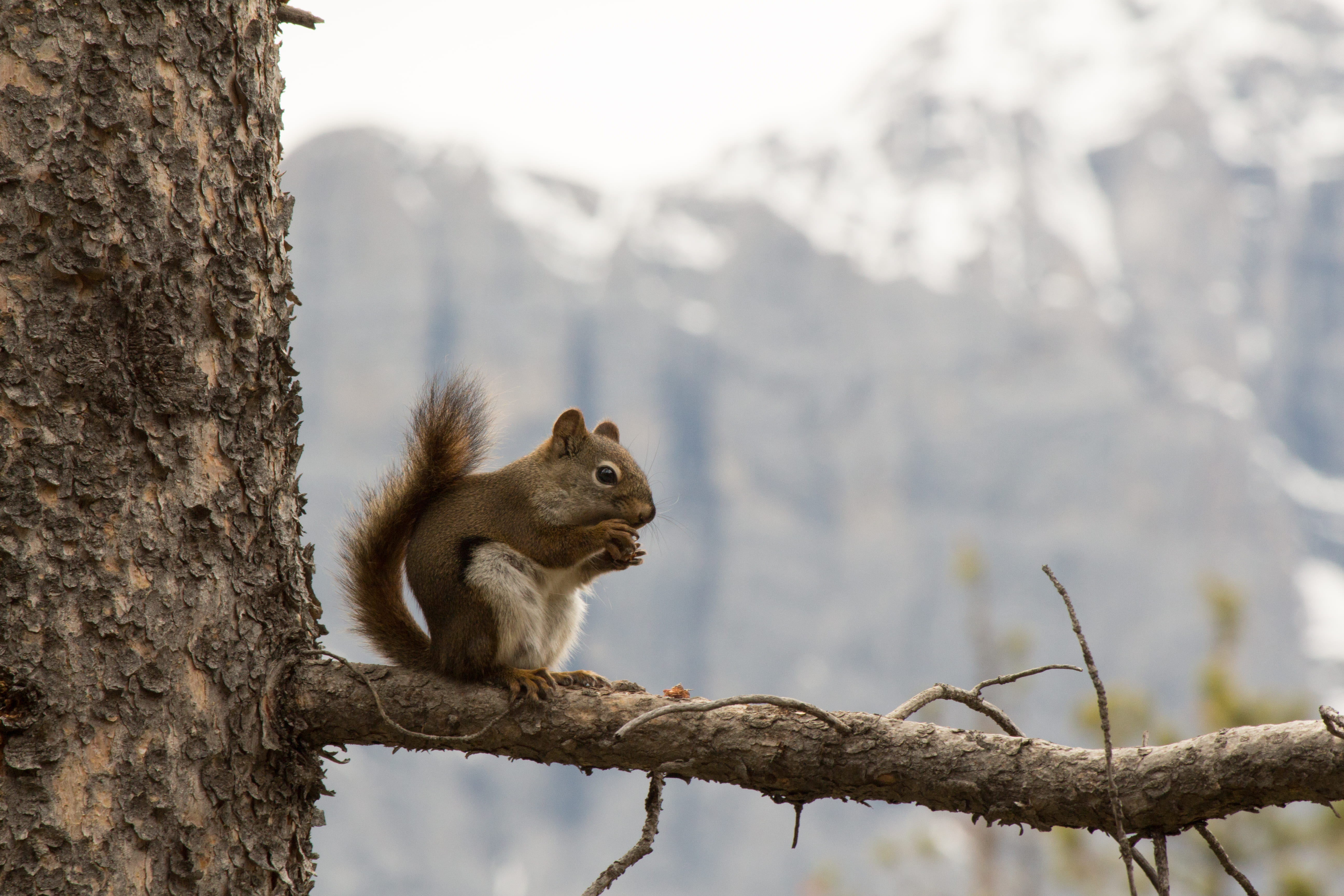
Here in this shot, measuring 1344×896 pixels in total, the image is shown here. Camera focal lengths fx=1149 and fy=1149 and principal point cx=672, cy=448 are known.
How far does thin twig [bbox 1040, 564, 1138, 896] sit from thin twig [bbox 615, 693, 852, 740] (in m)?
0.28

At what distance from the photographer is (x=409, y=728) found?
146 centimetres

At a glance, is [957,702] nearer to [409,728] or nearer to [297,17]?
[409,728]

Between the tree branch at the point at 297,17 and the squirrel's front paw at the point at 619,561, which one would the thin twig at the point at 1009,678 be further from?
the tree branch at the point at 297,17

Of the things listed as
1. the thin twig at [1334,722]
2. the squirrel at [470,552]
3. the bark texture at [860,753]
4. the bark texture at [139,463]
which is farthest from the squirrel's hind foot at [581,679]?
the thin twig at [1334,722]

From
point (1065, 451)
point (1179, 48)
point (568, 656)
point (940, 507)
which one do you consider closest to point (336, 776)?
point (940, 507)

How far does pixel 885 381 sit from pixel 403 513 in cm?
5481

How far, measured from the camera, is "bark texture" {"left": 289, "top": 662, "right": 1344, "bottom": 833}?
43.8 inches

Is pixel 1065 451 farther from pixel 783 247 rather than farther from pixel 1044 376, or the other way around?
pixel 783 247

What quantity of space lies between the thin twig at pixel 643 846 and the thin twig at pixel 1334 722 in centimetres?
64

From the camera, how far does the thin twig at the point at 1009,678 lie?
4.05 ft

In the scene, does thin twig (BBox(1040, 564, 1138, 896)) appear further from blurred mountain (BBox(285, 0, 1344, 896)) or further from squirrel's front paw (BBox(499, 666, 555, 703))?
blurred mountain (BBox(285, 0, 1344, 896))

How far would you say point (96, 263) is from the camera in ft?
4.07

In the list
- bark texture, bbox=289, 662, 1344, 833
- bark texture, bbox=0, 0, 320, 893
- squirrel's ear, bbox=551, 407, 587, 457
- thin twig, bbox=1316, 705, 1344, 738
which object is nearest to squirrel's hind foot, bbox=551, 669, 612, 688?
bark texture, bbox=289, 662, 1344, 833

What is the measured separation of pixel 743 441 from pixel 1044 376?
14223mm
